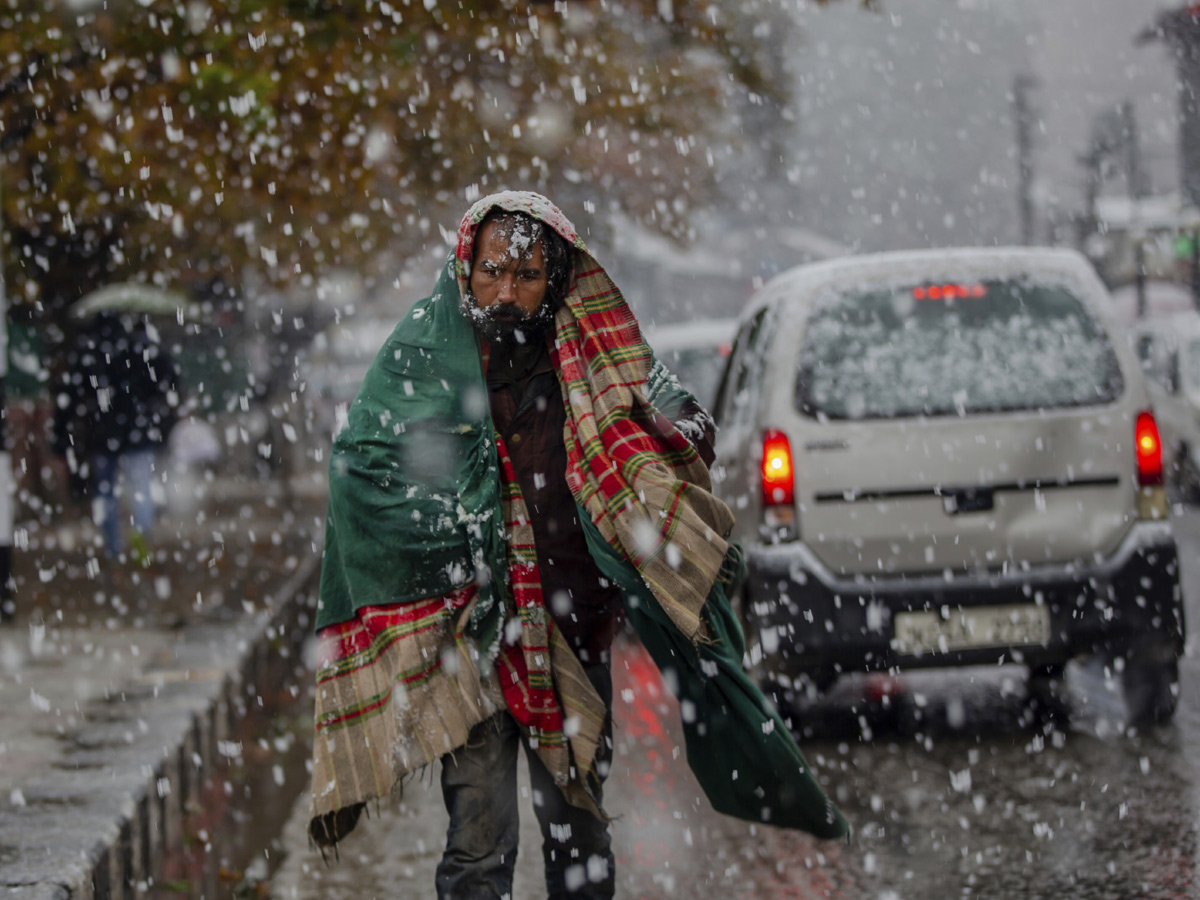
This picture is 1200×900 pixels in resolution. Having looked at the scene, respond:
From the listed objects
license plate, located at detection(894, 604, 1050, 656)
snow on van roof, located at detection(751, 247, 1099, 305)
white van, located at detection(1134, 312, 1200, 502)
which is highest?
snow on van roof, located at detection(751, 247, 1099, 305)

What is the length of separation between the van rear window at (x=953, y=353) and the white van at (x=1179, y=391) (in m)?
11.0

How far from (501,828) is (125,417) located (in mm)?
10489

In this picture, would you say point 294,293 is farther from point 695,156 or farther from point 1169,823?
point 1169,823

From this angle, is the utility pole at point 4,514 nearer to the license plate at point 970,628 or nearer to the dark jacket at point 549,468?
the license plate at point 970,628

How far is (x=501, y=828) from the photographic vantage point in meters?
3.27

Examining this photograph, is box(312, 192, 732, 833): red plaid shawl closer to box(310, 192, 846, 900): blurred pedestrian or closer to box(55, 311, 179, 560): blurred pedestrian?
box(310, 192, 846, 900): blurred pedestrian

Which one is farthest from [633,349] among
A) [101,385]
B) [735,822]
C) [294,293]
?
[294,293]

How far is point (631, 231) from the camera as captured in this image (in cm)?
3055

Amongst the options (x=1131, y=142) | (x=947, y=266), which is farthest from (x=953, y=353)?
(x=1131, y=142)

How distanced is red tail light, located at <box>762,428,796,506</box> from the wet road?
3.33 feet

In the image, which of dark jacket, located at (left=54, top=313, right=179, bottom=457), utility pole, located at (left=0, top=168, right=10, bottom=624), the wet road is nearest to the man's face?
the wet road

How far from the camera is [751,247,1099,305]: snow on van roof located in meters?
5.98

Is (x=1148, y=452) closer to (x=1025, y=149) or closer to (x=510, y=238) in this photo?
(x=510, y=238)

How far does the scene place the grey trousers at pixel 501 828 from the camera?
3225mm
